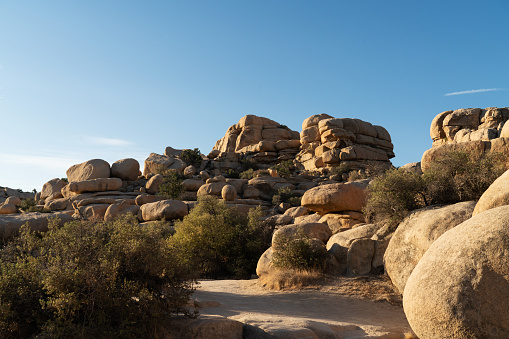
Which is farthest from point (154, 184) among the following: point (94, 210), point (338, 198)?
point (338, 198)

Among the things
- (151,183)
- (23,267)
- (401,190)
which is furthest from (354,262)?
(151,183)

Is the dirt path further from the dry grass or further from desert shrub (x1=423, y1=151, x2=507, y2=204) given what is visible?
desert shrub (x1=423, y1=151, x2=507, y2=204)

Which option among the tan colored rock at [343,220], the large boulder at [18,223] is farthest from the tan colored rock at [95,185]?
the tan colored rock at [343,220]

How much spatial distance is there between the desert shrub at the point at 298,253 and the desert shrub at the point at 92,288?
20.6 ft

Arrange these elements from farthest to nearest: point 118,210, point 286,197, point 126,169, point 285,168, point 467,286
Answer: point 285,168, point 126,169, point 286,197, point 118,210, point 467,286

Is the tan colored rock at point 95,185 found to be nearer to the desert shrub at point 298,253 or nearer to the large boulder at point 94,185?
the large boulder at point 94,185

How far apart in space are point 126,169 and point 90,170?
3.64 meters

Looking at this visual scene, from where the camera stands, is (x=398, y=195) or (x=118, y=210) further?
(x=118, y=210)

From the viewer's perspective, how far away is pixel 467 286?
20.7ft

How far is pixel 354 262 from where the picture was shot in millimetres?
13047

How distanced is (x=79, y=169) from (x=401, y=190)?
3739 cm

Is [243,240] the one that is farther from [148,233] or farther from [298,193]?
[298,193]

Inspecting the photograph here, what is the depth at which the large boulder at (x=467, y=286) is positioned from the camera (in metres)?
6.13

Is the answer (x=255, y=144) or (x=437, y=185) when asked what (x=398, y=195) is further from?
(x=255, y=144)
